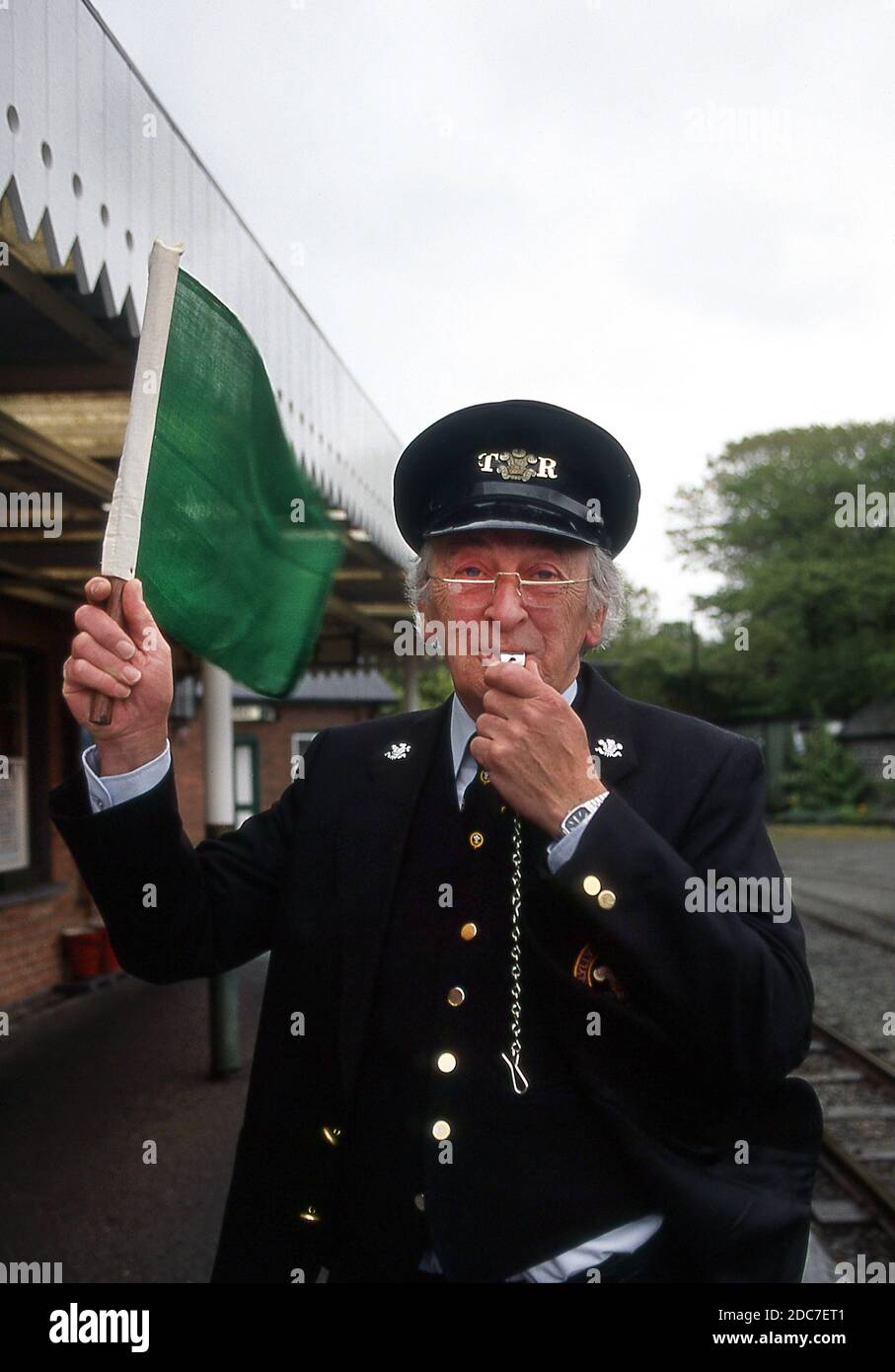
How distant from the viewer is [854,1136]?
24.0ft

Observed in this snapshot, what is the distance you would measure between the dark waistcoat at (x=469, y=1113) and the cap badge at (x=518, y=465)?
49 cm

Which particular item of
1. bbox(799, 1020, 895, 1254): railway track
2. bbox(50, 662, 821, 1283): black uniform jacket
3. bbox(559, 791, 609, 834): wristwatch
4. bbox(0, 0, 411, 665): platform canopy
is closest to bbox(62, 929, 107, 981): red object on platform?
Result: bbox(0, 0, 411, 665): platform canopy

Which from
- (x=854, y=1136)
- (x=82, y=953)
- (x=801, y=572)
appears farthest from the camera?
(x=801, y=572)

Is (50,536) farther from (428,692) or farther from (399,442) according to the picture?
(428,692)

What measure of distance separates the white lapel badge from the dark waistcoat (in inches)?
6.7

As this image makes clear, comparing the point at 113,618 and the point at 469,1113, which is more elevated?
the point at 113,618

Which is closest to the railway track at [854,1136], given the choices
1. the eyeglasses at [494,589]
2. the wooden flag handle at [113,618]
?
the eyeglasses at [494,589]

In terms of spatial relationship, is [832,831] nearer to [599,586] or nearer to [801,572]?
[801,572]

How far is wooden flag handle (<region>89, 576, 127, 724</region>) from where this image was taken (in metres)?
1.47

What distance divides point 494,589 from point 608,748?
31cm

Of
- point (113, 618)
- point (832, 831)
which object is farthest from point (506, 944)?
point (832, 831)

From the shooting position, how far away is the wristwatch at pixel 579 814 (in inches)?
59.4
